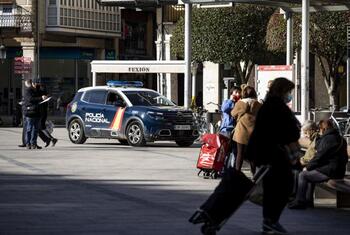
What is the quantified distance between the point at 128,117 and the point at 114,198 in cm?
1305

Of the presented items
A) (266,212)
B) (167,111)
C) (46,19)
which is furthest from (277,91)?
(46,19)

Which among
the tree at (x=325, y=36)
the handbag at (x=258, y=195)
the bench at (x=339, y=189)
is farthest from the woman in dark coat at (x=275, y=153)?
the tree at (x=325, y=36)

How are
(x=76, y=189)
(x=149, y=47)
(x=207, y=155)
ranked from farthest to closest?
1. (x=149, y=47)
2. (x=207, y=155)
3. (x=76, y=189)

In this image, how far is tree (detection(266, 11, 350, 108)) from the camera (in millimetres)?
41938

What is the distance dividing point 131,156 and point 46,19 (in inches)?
1254

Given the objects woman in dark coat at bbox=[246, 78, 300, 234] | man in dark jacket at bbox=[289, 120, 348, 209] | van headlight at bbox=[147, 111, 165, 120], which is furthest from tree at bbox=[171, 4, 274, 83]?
woman in dark coat at bbox=[246, 78, 300, 234]

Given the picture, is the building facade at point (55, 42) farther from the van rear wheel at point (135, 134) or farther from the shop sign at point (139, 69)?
the van rear wheel at point (135, 134)

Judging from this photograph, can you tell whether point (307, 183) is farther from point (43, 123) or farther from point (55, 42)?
point (55, 42)

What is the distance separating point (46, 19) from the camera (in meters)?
54.9

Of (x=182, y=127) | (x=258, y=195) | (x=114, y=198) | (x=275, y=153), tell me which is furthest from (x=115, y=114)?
(x=275, y=153)

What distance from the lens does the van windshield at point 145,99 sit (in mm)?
28688

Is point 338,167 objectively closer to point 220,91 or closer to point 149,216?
point 149,216

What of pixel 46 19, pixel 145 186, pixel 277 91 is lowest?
pixel 145 186

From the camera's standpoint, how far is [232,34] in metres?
50.2
